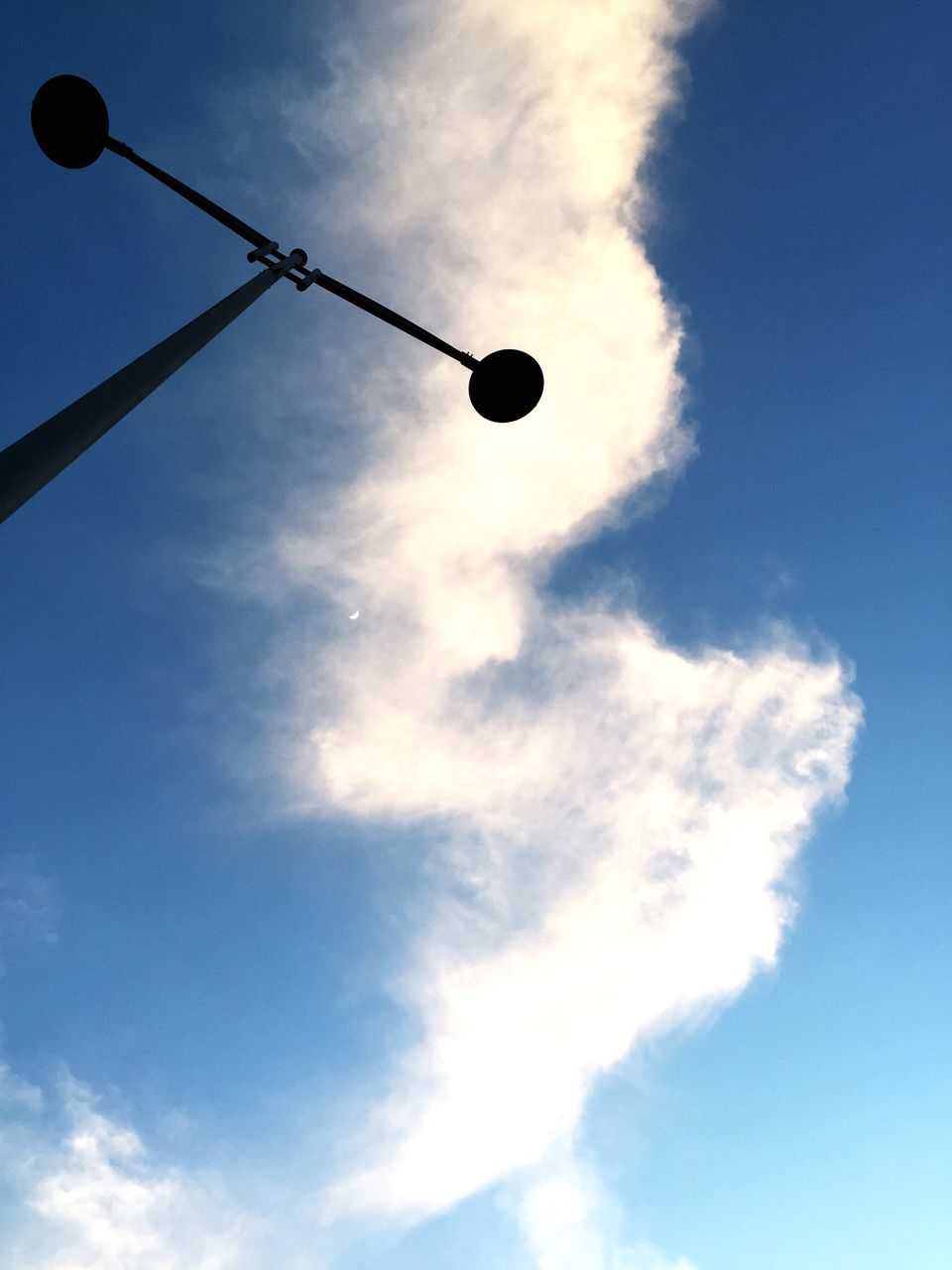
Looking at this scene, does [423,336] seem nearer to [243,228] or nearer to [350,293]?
[350,293]

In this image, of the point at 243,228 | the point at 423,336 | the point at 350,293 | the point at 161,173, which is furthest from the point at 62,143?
the point at 423,336

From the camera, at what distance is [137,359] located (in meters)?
4.69

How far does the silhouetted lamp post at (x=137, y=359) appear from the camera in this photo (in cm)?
365

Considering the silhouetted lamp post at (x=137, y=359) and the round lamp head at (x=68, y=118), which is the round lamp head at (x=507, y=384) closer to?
the silhouetted lamp post at (x=137, y=359)

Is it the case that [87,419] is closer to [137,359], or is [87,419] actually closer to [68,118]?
[137,359]

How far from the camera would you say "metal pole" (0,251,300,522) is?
136 inches

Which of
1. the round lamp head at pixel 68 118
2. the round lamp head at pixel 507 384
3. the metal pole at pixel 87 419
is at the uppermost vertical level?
the round lamp head at pixel 507 384

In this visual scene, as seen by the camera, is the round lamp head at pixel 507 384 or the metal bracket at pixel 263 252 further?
the round lamp head at pixel 507 384

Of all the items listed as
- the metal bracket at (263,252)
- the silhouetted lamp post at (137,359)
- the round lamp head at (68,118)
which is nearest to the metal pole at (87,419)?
the silhouetted lamp post at (137,359)

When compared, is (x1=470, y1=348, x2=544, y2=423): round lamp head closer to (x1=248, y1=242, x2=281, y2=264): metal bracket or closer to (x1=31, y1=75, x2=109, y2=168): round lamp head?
(x1=248, y1=242, x2=281, y2=264): metal bracket

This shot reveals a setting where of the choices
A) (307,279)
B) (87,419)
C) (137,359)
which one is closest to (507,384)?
(307,279)

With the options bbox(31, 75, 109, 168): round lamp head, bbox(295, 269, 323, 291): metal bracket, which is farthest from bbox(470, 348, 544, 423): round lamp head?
bbox(31, 75, 109, 168): round lamp head

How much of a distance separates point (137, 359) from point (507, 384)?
14.9 ft

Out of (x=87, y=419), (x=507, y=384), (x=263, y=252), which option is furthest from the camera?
(x=507, y=384)
